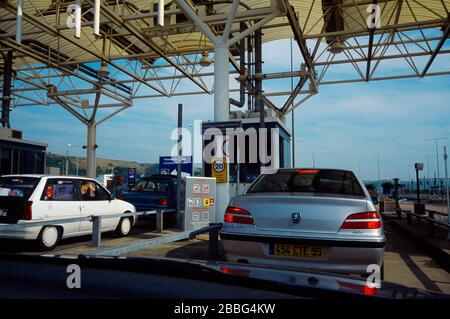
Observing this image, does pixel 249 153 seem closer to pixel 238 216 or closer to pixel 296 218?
pixel 238 216

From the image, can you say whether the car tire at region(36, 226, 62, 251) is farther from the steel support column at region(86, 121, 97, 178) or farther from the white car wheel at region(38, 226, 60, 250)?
the steel support column at region(86, 121, 97, 178)

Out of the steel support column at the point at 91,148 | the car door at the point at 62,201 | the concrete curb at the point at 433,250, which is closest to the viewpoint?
the concrete curb at the point at 433,250

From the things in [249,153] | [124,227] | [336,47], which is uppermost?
[336,47]

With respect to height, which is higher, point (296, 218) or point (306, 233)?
point (296, 218)

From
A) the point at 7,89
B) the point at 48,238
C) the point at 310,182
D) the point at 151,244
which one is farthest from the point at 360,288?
the point at 7,89

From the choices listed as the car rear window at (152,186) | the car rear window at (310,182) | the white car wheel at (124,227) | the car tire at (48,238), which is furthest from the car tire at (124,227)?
the car rear window at (310,182)

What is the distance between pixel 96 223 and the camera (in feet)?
24.4

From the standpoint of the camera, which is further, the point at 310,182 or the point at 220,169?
the point at 220,169

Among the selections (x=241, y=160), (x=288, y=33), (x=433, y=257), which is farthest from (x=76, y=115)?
(x=433, y=257)

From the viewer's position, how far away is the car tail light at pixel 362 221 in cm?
374

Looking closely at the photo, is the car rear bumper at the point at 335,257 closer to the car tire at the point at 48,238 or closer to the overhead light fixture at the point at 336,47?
the car tire at the point at 48,238

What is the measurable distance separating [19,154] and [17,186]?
26.3ft

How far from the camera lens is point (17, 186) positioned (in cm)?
737
